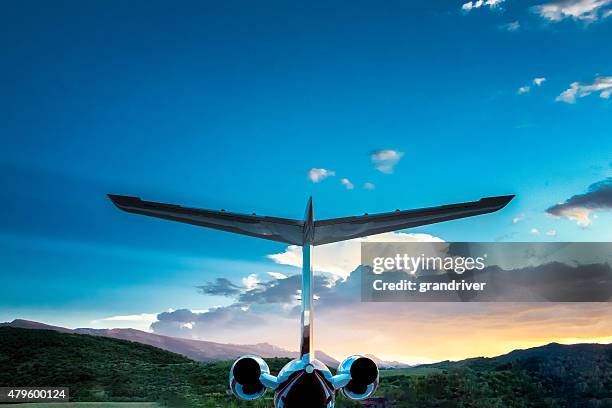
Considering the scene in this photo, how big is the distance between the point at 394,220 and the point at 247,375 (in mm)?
3880

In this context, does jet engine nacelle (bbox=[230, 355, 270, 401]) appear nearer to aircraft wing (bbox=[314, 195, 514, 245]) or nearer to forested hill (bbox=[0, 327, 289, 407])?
aircraft wing (bbox=[314, 195, 514, 245])

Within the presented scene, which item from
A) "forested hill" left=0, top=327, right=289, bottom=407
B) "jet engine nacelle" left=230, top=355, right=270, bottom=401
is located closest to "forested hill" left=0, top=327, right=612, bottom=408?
"forested hill" left=0, top=327, right=289, bottom=407

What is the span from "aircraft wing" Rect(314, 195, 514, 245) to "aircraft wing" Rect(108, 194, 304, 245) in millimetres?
503

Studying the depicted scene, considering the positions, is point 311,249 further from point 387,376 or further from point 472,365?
point 472,365

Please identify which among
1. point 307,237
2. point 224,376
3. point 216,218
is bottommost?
point 224,376

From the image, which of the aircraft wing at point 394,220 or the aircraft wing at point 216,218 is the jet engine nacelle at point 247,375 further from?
the aircraft wing at point 394,220

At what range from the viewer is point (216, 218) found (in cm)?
994

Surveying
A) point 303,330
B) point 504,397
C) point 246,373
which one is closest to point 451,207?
point 303,330

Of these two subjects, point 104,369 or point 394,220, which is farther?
point 104,369

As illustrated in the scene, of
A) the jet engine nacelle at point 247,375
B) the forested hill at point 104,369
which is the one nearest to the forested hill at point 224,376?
the forested hill at point 104,369

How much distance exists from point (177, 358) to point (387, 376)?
980 inches

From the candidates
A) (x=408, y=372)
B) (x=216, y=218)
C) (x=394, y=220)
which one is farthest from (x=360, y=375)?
(x=408, y=372)

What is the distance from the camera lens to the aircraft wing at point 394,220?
9992 mm

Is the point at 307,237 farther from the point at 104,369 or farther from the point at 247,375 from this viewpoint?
the point at 104,369
